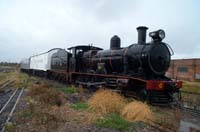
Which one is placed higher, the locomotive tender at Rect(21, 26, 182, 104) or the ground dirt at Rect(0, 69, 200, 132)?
the locomotive tender at Rect(21, 26, 182, 104)

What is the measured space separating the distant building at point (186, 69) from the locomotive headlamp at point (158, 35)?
2705cm

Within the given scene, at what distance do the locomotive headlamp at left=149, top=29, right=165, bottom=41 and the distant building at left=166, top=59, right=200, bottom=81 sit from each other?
27053mm

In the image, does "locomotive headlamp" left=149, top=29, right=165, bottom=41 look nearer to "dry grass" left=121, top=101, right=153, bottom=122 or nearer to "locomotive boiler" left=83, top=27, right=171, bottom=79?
"locomotive boiler" left=83, top=27, right=171, bottom=79

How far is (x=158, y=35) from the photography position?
45.6ft

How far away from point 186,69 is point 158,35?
33.0 metres

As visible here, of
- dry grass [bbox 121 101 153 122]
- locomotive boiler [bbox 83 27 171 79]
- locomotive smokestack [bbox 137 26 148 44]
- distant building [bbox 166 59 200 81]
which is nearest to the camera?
dry grass [bbox 121 101 153 122]

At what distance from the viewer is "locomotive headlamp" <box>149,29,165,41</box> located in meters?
13.8

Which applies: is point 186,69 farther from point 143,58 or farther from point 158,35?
point 143,58

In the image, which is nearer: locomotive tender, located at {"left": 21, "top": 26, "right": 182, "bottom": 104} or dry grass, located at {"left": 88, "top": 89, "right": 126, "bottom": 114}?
dry grass, located at {"left": 88, "top": 89, "right": 126, "bottom": 114}

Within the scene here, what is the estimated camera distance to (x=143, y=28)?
14.8m

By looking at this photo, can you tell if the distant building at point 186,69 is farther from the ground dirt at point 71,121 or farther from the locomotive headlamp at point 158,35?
the ground dirt at point 71,121

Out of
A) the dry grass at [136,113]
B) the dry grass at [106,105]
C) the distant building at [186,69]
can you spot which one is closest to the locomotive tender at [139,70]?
the dry grass at [106,105]

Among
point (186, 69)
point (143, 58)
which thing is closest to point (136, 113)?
point (143, 58)

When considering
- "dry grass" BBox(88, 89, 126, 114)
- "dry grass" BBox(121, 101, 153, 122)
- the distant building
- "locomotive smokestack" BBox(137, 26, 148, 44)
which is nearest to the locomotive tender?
"locomotive smokestack" BBox(137, 26, 148, 44)
